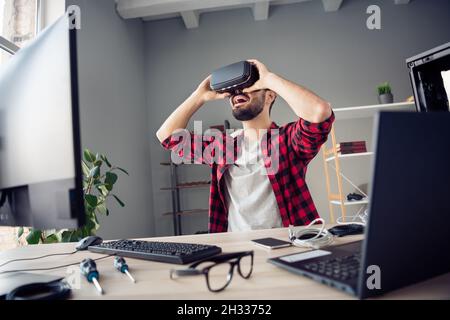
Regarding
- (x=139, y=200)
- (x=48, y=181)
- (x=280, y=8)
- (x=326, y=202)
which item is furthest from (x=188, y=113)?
(x=280, y=8)

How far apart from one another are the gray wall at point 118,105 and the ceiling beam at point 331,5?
2.26 meters

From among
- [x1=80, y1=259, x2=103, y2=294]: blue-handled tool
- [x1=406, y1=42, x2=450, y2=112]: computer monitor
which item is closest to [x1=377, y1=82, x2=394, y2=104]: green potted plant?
[x1=406, y1=42, x2=450, y2=112]: computer monitor

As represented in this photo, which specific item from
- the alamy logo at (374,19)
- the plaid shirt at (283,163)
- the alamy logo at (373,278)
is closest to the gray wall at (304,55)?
the alamy logo at (374,19)

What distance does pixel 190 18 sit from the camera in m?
3.60

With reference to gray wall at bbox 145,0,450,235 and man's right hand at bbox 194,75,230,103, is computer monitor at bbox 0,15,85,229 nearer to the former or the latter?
man's right hand at bbox 194,75,230,103

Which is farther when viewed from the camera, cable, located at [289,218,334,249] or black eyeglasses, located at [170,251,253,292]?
cable, located at [289,218,334,249]

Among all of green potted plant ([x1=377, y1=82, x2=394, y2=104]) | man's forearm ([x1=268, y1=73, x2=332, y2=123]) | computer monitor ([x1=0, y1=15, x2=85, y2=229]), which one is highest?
green potted plant ([x1=377, y1=82, x2=394, y2=104])

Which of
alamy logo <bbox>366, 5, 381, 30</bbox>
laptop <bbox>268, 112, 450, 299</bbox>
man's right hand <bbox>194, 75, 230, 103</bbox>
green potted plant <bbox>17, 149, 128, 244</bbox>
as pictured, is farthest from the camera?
alamy logo <bbox>366, 5, 381, 30</bbox>

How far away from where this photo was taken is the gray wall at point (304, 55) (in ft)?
11.8

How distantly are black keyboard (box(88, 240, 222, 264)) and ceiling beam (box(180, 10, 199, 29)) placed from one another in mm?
3328

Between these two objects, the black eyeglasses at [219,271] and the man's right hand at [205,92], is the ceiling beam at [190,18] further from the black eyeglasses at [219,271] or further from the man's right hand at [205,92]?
the black eyeglasses at [219,271]

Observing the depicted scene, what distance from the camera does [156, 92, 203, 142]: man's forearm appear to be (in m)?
1.36

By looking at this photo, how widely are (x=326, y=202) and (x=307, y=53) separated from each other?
1.80m
